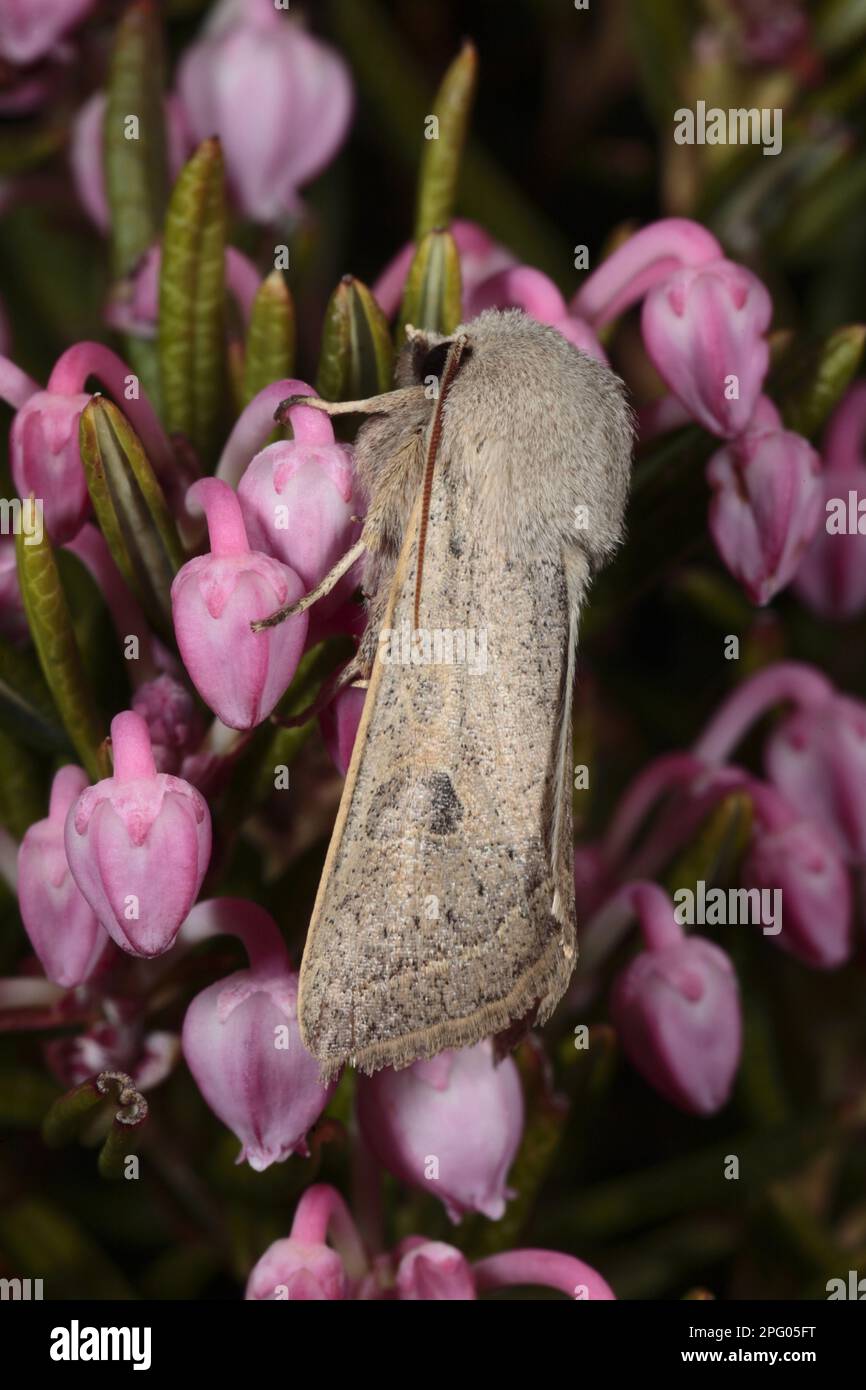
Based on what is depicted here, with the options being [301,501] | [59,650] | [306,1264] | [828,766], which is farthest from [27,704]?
[828,766]

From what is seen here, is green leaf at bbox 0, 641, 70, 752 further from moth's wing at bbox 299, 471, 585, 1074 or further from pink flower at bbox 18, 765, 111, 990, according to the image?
moth's wing at bbox 299, 471, 585, 1074

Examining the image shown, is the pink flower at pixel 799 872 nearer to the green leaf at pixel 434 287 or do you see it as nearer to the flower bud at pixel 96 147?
the green leaf at pixel 434 287

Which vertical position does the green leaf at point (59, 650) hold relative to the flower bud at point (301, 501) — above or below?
below

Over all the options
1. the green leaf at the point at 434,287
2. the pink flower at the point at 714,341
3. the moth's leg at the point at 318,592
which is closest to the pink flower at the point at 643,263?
the pink flower at the point at 714,341

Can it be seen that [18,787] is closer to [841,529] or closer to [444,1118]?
[444,1118]
